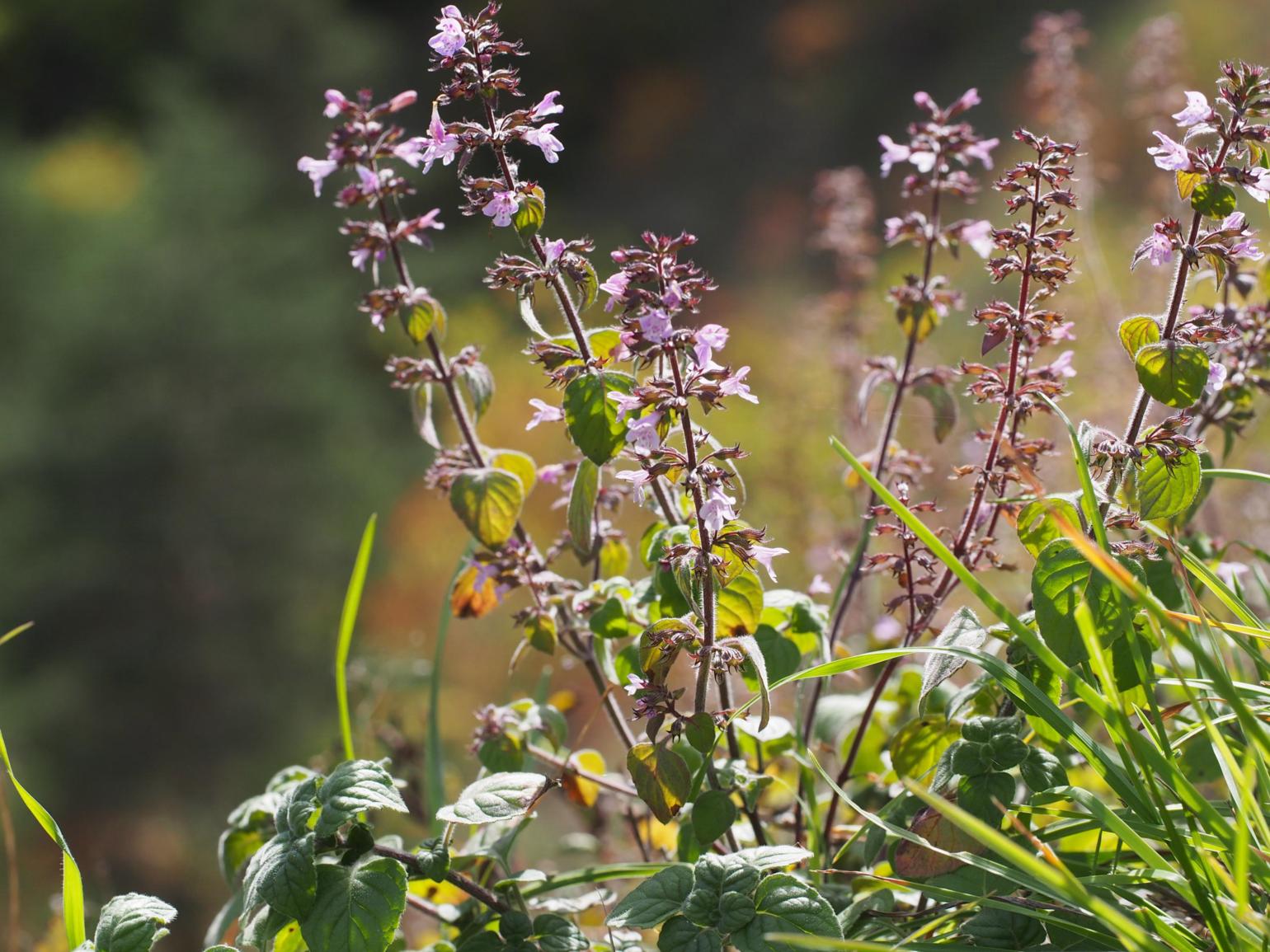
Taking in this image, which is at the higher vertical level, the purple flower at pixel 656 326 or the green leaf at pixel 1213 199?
the green leaf at pixel 1213 199

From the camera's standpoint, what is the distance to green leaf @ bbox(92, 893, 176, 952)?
2.66 ft

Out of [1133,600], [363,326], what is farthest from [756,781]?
[363,326]

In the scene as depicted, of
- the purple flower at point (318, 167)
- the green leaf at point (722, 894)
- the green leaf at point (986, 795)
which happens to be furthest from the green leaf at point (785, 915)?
the purple flower at point (318, 167)

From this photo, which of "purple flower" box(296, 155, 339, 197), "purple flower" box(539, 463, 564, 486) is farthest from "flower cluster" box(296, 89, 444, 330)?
"purple flower" box(539, 463, 564, 486)

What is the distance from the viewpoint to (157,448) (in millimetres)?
5273

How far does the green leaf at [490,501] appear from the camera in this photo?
972 millimetres

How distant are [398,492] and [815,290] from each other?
2925mm

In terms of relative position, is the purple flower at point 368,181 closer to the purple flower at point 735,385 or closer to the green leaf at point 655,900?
the purple flower at point 735,385

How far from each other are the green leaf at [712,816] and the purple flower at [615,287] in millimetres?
399

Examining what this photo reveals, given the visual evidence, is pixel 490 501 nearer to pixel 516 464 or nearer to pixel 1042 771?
pixel 516 464

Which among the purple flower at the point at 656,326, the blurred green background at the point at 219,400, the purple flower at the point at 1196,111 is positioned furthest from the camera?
the blurred green background at the point at 219,400

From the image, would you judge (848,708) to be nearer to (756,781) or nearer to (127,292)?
(756,781)

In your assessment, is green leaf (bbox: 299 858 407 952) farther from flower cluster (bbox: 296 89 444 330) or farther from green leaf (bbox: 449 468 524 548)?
flower cluster (bbox: 296 89 444 330)

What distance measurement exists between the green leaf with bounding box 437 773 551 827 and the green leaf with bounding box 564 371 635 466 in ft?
0.85
